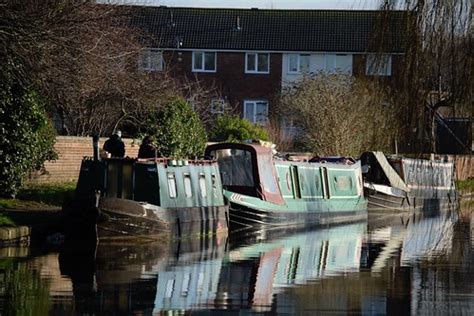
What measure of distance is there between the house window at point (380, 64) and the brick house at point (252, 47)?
28659 mm

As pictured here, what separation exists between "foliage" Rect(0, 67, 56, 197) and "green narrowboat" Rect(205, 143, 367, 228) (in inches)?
193

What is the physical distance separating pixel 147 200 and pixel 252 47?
1420 inches

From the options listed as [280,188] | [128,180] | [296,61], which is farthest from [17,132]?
[296,61]

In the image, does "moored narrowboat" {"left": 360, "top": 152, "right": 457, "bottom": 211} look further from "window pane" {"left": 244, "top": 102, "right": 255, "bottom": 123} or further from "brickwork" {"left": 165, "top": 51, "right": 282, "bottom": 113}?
"brickwork" {"left": 165, "top": 51, "right": 282, "bottom": 113}

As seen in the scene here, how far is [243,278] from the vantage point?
63.2ft

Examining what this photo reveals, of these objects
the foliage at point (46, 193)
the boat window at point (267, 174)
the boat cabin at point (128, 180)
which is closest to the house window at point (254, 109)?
the boat window at point (267, 174)

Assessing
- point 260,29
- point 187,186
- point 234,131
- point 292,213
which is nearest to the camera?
point 187,186

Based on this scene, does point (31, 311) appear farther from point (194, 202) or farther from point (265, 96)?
point (265, 96)

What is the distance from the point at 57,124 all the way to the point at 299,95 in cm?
1295

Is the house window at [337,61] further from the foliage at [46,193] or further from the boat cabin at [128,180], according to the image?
the boat cabin at [128,180]

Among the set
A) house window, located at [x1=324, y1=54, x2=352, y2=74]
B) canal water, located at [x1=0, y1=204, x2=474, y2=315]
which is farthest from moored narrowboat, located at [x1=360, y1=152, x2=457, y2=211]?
canal water, located at [x1=0, y1=204, x2=474, y2=315]

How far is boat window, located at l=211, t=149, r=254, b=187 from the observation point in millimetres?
31281

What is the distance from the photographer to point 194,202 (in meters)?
27.3

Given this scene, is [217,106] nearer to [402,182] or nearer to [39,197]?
[402,182]
